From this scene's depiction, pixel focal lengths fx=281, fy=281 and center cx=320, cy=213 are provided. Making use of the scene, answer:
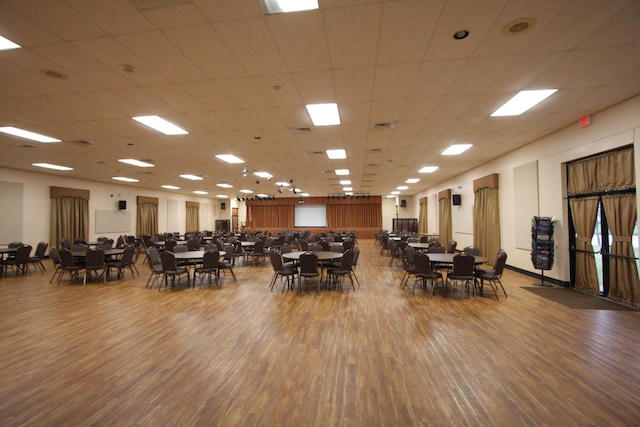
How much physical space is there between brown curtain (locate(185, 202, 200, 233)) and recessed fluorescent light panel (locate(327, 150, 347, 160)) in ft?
51.0

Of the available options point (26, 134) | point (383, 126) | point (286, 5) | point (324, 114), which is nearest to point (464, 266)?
point (383, 126)

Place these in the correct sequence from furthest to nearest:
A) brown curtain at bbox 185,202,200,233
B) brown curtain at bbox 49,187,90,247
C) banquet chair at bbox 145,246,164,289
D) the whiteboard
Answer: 1. brown curtain at bbox 185,202,200,233
2. the whiteboard
3. brown curtain at bbox 49,187,90,247
4. banquet chair at bbox 145,246,164,289

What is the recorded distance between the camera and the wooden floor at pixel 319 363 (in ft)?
7.93

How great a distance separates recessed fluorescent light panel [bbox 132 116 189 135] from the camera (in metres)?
5.64

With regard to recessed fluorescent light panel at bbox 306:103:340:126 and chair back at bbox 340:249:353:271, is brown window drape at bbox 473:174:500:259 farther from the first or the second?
recessed fluorescent light panel at bbox 306:103:340:126

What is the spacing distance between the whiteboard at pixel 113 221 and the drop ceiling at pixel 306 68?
8.01 meters

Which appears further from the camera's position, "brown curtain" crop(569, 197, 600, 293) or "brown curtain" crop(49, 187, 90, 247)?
"brown curtain" crop(49, 187, 90, 247)

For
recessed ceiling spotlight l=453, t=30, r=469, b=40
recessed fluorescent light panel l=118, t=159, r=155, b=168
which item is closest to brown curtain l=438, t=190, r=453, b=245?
recessed ceiling spotlight l=453, t=30, r=469, b=40

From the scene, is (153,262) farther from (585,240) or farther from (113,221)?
(113,221)

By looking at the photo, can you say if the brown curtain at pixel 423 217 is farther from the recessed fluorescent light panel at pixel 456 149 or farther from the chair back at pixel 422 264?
the chair back at pixel 422 264

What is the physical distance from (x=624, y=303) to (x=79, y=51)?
374 inches

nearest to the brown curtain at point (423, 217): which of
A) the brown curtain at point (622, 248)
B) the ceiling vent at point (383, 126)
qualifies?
the brown curtain at point (622, 248)

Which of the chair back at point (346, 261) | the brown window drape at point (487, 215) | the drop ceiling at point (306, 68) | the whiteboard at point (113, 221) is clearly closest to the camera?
the drop ceiling at point (306, 68)

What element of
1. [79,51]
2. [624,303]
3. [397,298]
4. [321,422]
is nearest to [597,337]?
[624,303]
